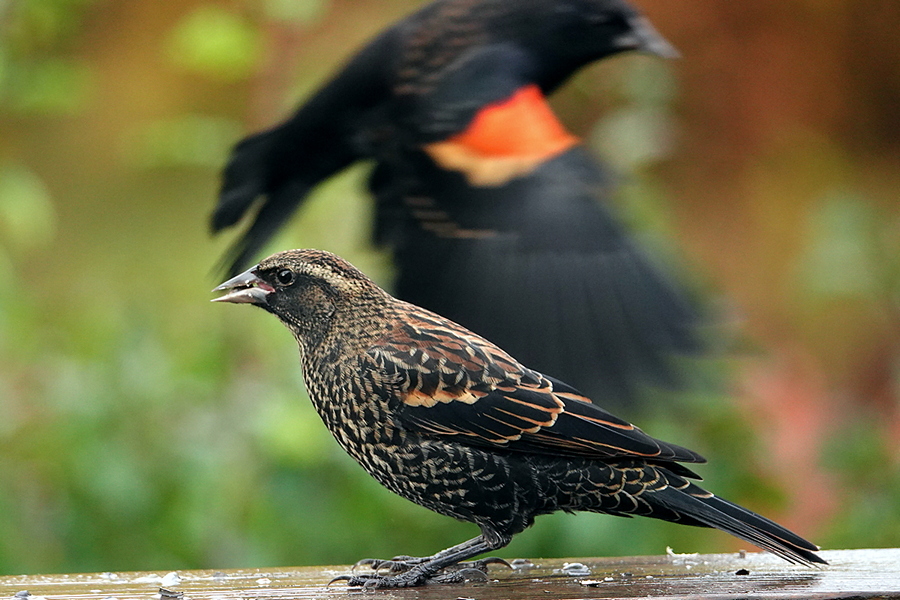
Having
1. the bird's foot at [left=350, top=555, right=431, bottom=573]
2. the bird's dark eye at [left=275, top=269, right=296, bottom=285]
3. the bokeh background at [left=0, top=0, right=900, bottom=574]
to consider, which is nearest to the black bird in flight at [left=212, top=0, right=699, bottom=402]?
the bokeh background at [left=0, top=0, right=900, bottom=574]

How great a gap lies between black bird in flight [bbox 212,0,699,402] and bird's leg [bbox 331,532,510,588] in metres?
0.49

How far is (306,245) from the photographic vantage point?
14.0 feet

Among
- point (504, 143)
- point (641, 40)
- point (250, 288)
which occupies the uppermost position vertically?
point (641, 40)

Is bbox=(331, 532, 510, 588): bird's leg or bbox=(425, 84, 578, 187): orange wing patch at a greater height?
bbox=(425, 84, 578, 187): orange wing patch

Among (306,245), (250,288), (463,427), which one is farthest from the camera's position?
(306,245)

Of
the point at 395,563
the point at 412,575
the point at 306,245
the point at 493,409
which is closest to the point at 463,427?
the point at 493,409

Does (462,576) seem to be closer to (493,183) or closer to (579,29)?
(493,183)

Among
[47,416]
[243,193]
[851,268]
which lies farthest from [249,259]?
[851,268]

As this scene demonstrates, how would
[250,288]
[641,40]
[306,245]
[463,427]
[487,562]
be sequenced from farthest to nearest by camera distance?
[306,245], [641,40], [487,562], [250,288], [463,427]

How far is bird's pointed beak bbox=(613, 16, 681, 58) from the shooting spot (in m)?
3.48

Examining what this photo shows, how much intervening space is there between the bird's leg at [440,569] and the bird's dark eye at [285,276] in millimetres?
555

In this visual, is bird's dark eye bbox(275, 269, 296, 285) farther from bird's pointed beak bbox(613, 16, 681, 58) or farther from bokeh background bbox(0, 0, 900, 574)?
bird's pointed beak bbox(613, 16, 681, 58)

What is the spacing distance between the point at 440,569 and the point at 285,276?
0.62 meters

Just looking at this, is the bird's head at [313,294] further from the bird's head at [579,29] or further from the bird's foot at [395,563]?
the bird's head at [579,29]
